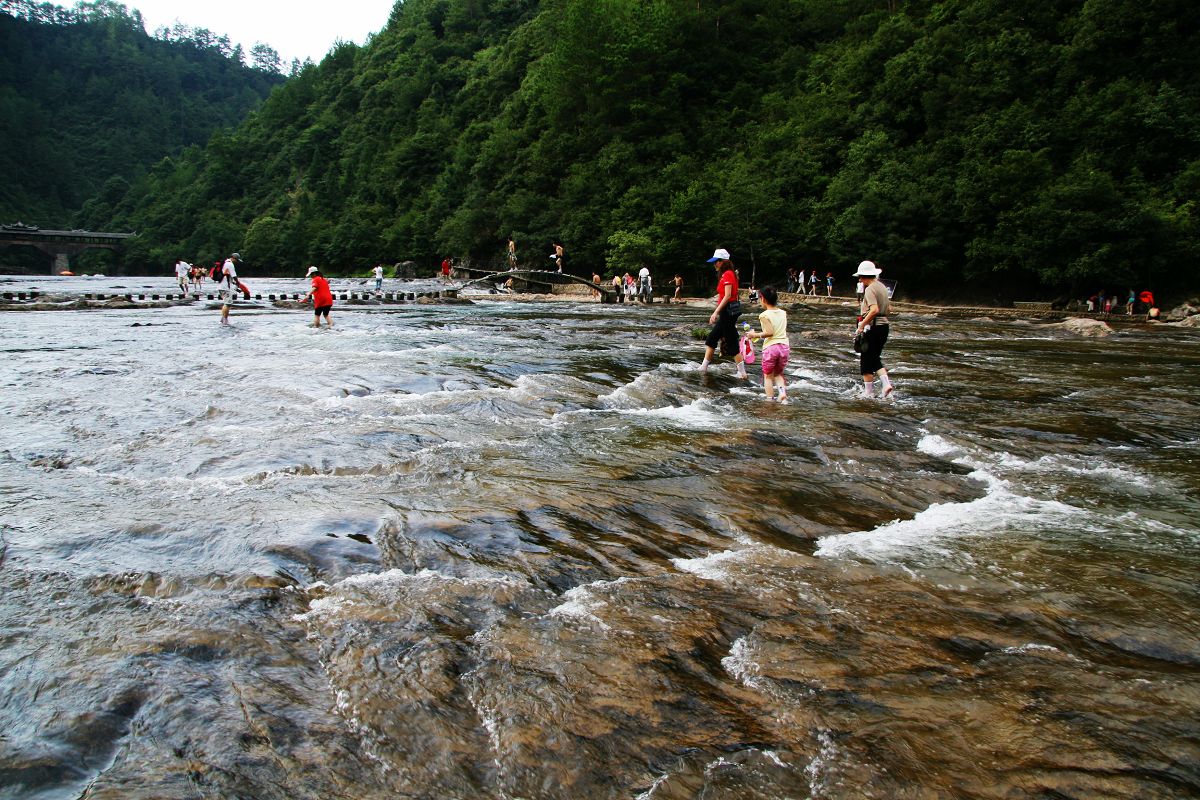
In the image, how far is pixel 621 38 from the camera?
220 ft

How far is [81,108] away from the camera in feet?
A: 573

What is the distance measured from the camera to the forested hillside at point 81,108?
150 meters

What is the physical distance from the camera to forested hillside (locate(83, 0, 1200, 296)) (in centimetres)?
3650

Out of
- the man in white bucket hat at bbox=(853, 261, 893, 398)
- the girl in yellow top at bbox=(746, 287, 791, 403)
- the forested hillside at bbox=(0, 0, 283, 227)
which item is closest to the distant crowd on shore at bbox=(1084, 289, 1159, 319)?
the man in white bucket hat at bbox=(853, 261, 893, 398)

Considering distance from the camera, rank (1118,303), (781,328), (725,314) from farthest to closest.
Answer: (1118,303), (725,314), (781,328)

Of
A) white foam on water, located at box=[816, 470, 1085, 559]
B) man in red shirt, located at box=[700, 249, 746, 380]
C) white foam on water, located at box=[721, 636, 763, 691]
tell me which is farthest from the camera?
man in red shirt, located at box=[700, 249, 746, 380]

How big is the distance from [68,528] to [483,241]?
74267mm

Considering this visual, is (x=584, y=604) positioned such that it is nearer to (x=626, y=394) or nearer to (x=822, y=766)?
(x=822, y=766)

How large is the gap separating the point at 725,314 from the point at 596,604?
935 centimetres

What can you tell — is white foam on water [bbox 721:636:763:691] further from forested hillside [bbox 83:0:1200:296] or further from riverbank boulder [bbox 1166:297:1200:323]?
forested hillside [bbox 83:0:1200:296]

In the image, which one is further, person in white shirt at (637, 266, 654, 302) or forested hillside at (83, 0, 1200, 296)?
person in white shirt at (637, 266, 654, 302)

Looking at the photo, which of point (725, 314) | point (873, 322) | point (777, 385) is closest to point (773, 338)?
point (777, 385)

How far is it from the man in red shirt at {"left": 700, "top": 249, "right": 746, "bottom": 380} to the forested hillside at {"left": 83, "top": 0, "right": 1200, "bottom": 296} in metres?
29.0

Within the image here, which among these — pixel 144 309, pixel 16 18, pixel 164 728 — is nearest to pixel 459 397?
pixel 164 728
